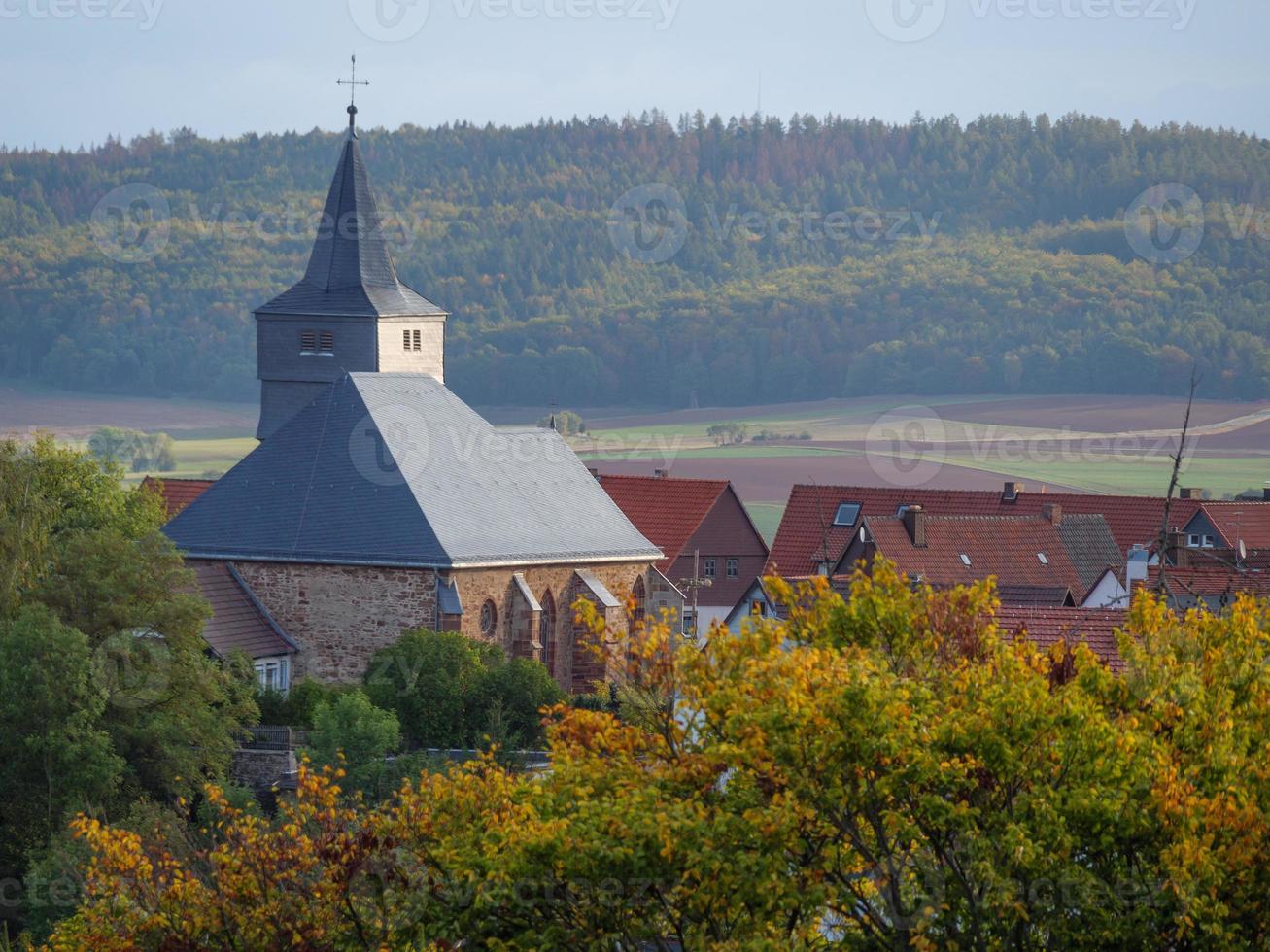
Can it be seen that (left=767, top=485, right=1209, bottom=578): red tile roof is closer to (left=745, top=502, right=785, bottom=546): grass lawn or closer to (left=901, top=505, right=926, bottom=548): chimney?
(left=901, top=505, right=926, bottom=548): chimney

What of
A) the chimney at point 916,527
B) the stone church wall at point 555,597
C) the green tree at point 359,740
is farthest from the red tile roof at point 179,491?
the green tree at point 359,740

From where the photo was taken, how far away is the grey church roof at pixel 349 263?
55.7 m

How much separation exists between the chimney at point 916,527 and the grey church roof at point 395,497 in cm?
702

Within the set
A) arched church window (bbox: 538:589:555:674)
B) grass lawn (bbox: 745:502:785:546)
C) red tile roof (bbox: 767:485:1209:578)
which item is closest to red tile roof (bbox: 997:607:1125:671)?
arched church window (bbox: 538:589:555:674)

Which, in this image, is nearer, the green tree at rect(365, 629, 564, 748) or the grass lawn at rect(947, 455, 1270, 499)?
the green tree at rect(365, 629, 564, 748)

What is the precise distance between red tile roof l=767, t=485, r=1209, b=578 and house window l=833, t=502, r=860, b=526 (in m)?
0.18

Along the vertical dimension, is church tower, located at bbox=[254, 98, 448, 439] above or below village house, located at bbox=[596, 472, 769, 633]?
above

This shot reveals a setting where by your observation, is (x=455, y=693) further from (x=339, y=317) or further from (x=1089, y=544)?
(x=1089, y=544)

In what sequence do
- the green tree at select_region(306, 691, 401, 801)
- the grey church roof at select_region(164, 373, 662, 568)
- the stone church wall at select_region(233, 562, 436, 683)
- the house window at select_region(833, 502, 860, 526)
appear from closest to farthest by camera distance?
the green tree at select_region(306, 691, 401, 801), the stone church wall at select_region(233, 562, 436, 683), the grey church roof at select_region(164, 373, 662, 568), the house window at select_region(833, 502, 860, 526)

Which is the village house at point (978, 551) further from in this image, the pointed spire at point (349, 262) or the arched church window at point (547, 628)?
the pointed spire at point (349, 262)

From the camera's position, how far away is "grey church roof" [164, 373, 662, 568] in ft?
139

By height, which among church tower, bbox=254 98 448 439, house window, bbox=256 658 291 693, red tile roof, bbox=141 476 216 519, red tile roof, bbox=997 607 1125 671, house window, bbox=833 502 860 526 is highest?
church tower, bbox=254 98 448 439

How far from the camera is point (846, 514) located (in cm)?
6456

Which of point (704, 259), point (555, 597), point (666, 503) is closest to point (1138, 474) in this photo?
point (704, 259)
